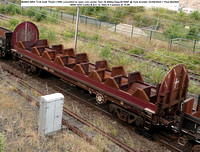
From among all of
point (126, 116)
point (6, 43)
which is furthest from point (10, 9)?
point (126, 116)

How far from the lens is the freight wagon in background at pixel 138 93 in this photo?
6953mm

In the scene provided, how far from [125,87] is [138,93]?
1.24 meters

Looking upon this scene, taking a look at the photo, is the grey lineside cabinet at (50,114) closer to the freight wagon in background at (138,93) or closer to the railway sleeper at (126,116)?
the freight wagon in background at (138,93)

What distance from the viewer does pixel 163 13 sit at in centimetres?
3816

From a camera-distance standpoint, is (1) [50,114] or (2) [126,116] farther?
(2) [126,116]

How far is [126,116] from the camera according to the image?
8.07m

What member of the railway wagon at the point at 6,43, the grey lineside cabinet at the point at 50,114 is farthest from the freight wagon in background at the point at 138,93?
the railway wagon at the point at 6,43

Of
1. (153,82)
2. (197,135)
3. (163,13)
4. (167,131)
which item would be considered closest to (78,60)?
(153,82)

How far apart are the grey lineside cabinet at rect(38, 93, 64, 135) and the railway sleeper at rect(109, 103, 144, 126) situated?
197cm

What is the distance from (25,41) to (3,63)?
2.05m

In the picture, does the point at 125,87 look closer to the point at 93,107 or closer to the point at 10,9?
the point at 93,107

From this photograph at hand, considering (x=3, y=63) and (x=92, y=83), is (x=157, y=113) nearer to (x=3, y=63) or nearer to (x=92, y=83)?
(x=92, y=83)

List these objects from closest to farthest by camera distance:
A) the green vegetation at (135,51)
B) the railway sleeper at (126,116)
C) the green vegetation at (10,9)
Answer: the railway sleeper at (126,116), the green vegetation at (135,51), the green vegetation at (10,9)

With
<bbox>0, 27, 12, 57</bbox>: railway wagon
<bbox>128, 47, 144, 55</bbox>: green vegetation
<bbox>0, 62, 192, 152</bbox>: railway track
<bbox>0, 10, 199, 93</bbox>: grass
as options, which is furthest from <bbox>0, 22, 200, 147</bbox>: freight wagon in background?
<bbox>128, 47, 144, 55</bbox>: green vegetation
